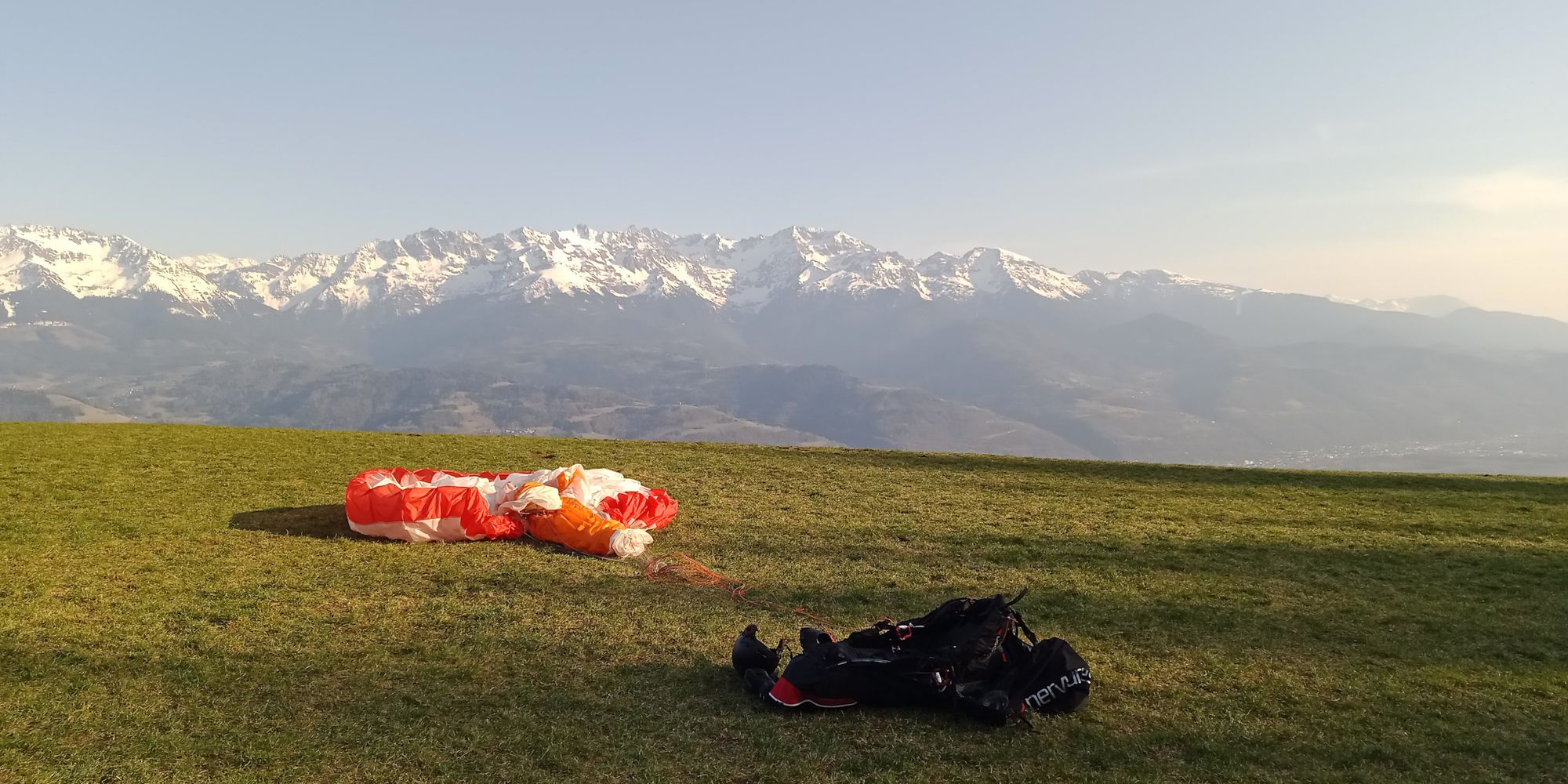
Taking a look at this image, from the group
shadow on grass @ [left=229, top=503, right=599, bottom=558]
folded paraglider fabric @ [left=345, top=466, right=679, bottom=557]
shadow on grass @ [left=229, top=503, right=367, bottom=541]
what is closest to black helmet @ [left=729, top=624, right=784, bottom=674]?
folded paraglider fabric @ [left=345, top=466, right=679, bottom=557]

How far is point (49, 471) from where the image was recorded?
14.5m

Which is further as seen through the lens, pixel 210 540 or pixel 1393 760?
pixel 210 540

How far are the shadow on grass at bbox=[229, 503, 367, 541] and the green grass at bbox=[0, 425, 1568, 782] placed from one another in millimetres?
57

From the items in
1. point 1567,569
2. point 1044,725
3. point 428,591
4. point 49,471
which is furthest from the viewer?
point 49,471

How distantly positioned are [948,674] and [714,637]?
8.91 ft

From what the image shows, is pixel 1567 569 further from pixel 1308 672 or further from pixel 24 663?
pixel 24 663

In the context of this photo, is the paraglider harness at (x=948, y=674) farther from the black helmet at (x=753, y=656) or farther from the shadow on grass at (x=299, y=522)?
the shadow on grass at (x=299, y=522)

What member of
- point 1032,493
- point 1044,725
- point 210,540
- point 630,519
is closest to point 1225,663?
point 1044,725

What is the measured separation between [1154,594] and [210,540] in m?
13.1

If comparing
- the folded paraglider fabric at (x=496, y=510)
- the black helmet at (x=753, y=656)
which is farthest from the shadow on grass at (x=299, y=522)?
the black helmet at (x=753, y=656)

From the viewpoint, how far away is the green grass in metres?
5.69

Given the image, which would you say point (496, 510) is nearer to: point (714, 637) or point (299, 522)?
point (299, 522)

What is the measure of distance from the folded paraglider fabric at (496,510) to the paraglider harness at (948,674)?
15.7ft

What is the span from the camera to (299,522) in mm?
11828
